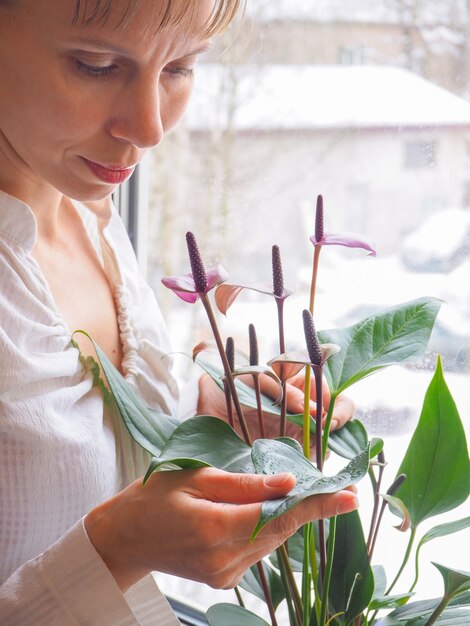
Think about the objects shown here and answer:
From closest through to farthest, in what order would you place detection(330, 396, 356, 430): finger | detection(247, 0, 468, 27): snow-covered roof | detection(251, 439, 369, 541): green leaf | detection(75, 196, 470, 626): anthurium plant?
detection(251, 439, 369, 541): green leaf → detection(75, 196, 470, 626): anthurium plant → detection(330, 396, 356, 430): finger → detection(247, 0, 468, 27): snow-covered roof

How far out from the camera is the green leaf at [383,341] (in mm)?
563

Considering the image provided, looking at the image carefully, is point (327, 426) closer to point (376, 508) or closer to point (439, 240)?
point (376, 508)

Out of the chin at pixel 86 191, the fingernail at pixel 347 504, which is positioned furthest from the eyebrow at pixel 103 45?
the fingernail at pixel 347 504

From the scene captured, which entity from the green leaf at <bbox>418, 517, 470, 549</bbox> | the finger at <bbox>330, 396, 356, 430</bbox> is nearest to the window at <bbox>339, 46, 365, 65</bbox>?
the finger at <bbox>330, 396, 356, 430</bbox>

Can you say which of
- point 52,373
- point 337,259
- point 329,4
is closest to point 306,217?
point 337,259

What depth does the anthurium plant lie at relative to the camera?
531 millimetres

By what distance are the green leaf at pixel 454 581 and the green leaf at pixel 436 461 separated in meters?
0.06

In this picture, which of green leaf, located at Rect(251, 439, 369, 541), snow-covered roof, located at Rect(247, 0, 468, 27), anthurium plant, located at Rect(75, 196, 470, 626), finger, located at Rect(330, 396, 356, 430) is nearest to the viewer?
green leaf, located at Rect(251, 439, 369, 541)

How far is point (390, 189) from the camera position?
0.85 metres

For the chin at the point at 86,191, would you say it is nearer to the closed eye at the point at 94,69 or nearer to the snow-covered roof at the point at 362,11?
the closed eye at the point at 94,69

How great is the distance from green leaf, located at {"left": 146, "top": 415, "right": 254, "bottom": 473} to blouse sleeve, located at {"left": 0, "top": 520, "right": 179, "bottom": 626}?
0.11 metres

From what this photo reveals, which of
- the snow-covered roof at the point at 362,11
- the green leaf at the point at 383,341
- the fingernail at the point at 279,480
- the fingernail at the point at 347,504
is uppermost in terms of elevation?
the snow-covered roof at the point at 362,11

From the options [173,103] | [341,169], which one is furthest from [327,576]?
[341,169]

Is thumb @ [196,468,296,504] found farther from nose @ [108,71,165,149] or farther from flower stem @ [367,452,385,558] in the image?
nose @ [108,71,165,149]
